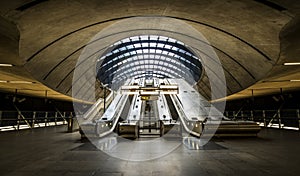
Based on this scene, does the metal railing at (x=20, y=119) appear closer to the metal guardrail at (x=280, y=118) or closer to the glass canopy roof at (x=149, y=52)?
the glass canopy roof at (x=149, y=52)

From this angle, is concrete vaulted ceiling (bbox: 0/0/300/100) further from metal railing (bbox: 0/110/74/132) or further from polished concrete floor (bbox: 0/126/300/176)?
metal railing (bbox: 0/110/74/132)

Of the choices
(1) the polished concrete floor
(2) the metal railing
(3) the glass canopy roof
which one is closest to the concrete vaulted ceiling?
(1) the polished concrete floor

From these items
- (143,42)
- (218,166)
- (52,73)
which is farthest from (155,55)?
(218,166)

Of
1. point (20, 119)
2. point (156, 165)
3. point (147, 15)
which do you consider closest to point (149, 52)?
point (20, 119)

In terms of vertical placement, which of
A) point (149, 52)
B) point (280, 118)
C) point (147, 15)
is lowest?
point (280, 118)

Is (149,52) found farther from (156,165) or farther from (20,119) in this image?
(156,165)

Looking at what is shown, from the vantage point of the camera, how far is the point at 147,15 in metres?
8.35

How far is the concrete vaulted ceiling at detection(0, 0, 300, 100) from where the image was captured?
19.1 ft

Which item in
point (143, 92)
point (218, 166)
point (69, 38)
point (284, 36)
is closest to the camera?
point (218, 166)

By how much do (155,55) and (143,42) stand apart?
7.51 metres

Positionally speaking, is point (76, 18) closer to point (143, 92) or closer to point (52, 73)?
point (52, 73)

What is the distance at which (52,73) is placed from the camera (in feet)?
39.7

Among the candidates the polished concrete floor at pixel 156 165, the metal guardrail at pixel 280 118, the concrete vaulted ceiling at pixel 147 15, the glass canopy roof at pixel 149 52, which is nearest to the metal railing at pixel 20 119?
the concrete vaulted ceiling at pixel 147 15

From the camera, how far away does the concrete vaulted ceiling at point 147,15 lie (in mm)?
5827
